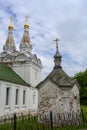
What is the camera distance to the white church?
1030 inches

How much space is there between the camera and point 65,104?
47.1 ft

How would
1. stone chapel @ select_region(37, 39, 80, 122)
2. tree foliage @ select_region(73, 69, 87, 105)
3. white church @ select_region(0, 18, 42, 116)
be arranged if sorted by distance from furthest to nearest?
tree foliage @ select_region(73, 69, 87, 105) < white church @ select_region(0, 18, 42, 116) < stone chapel @ select_region(37, 39, 80, 122)

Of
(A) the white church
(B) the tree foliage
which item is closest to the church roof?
(A) the white church

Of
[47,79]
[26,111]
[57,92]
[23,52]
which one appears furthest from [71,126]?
[23,52]

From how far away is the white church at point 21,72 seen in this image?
85.9ft

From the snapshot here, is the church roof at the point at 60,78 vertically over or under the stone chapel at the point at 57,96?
over

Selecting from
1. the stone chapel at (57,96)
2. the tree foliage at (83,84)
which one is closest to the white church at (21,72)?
the stone chapel at (57,96)

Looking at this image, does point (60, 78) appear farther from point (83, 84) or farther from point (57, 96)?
point (83, 84)

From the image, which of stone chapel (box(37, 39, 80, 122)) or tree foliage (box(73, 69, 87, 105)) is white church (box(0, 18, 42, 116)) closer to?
stone chapel (box(37, 39, 80, 122))

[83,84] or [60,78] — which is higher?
[83,84]

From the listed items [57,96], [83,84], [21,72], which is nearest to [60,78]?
[57,96]

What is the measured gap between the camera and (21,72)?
3153 cm

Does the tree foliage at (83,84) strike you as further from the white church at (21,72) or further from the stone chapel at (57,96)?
the stone chapel at (57,96)

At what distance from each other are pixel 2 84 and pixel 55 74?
8.83 metres
